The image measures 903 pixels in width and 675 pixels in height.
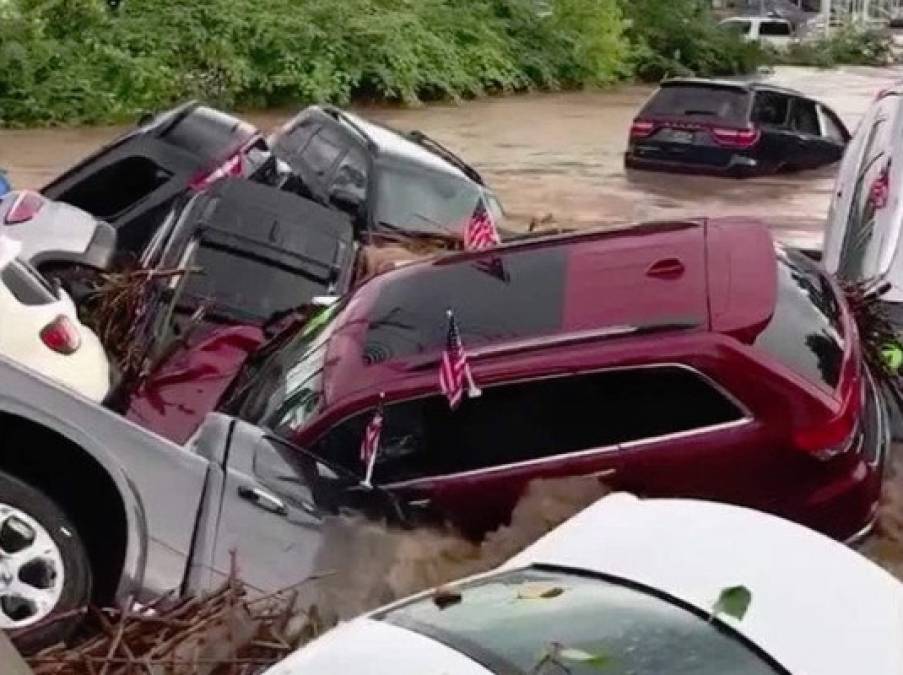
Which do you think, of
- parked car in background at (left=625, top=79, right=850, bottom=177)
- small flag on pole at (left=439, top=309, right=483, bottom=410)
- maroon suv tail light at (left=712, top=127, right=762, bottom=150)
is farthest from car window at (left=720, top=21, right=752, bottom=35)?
small flag on pole at (left=439, top=309, right=483, bottom=410)

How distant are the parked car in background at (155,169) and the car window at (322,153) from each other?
68 cm

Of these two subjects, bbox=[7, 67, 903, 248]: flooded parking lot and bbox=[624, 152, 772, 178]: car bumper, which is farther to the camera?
bbox=[624, 152, 772, 178]: car bumper

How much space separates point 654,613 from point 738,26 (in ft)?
123

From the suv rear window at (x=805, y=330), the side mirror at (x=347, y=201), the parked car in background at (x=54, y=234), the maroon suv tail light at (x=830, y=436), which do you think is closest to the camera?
the maroon suv tail light at (x=830, y=436)

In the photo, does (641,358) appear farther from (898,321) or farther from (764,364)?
(898,321)

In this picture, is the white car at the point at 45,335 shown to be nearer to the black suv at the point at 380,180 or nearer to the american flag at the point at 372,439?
the american flag at the point at 372,439

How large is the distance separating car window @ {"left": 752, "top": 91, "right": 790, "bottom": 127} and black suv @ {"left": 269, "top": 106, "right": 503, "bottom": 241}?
30.1 ft

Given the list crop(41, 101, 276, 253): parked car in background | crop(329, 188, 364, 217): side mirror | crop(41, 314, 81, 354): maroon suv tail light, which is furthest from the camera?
crop(329, 188, 364, 217): side mirror

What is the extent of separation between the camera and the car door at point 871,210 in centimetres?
745

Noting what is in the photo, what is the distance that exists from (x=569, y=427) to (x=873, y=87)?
1208 inches

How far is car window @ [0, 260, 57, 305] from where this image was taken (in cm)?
700

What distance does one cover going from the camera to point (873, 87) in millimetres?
34938

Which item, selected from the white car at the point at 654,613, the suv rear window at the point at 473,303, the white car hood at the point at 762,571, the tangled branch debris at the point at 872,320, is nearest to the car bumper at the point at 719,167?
the tangled branch debris at the point at 872,320

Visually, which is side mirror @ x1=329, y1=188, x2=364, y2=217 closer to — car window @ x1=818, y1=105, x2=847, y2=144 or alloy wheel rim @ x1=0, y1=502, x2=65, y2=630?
alloy wheel rim @ x1=0, y1=502, x2=65, y2=630
